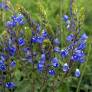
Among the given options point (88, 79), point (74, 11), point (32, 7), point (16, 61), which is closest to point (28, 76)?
point (16, 61)

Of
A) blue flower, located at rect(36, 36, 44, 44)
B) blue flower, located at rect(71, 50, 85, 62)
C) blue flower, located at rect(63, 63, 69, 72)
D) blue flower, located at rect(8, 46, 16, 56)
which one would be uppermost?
blue flower, located at rect(36, 36, 44, 44)

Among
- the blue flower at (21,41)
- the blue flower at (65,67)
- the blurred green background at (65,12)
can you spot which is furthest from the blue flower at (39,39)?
the blurred green background at (65,12)

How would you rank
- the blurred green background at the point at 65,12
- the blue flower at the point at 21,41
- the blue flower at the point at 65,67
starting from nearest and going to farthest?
the blue flower at the point at 65,67, the blue flower at the point at 21,41, the blurred green background at the point at 65,12

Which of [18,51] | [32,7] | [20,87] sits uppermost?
[32,7]

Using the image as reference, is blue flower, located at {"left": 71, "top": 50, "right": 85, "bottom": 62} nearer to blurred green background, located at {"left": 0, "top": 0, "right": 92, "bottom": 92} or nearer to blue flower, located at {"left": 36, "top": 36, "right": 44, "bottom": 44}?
blue flower, located at {"left": 36, "top": 36, "right": 44, "bottom": 44}

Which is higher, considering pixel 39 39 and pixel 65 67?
pixel 39 39

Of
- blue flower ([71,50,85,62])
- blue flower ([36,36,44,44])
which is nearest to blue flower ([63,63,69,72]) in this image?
blue flower ([71,50,85,62])

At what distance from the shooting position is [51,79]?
3.03 m

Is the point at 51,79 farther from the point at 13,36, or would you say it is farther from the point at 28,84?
the point at 13,36

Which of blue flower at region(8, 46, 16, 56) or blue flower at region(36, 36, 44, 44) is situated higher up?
blue flower at region(36, 36, 44, 44)

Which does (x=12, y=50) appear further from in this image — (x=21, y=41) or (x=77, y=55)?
(x=77, y=55)

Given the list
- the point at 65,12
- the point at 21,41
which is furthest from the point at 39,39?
the point at 65,12

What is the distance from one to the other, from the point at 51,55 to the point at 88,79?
1.10 m

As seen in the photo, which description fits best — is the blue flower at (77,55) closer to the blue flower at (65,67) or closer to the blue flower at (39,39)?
the blue flower at (65,67)
